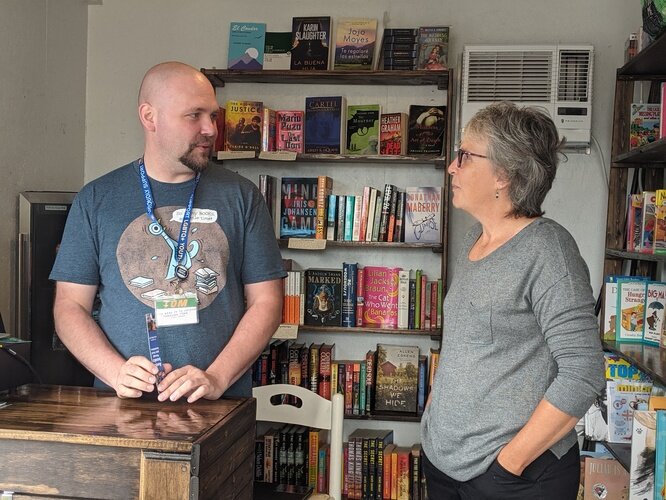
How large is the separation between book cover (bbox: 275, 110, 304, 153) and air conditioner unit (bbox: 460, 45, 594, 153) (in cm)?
81

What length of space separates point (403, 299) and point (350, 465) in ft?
2.77

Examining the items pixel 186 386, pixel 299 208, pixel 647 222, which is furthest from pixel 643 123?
pixel 186 386

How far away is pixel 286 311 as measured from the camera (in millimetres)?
3922

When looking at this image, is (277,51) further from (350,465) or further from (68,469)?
(68,469)

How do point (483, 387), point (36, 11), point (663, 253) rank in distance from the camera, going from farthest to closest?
point (36, 11), point (663, 253), point (483, 387)

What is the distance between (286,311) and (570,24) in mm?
2003

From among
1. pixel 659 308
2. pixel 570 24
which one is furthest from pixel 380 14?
pixel 659 308

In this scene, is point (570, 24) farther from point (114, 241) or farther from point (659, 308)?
point (114, 241)

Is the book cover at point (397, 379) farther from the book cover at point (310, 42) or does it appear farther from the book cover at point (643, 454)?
the book cover at point (643, 454)

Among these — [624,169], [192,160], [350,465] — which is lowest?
[350,465]

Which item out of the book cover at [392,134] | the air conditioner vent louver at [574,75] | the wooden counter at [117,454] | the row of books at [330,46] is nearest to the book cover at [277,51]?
the row of books at [330,46]

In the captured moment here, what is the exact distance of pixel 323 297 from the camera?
3.92 meters

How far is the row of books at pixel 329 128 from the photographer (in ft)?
12.7

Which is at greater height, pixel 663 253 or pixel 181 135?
pixel 181 135
